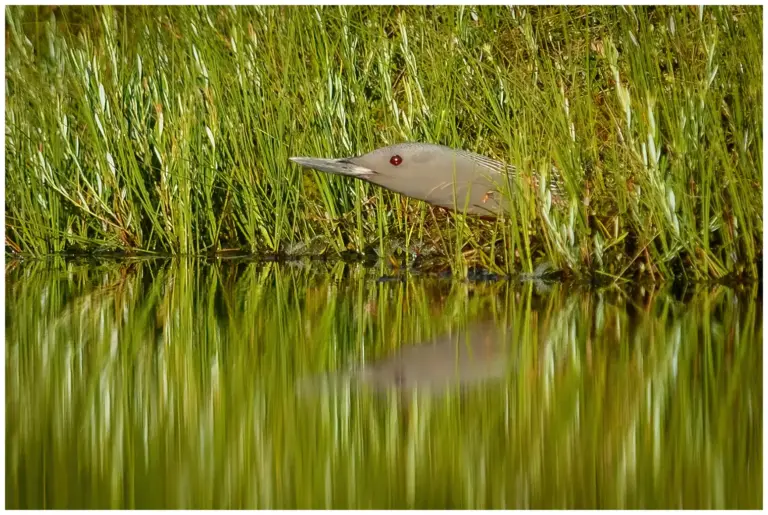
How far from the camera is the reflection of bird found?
3585 millimetres

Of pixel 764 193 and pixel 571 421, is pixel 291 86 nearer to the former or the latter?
pixel 764 193

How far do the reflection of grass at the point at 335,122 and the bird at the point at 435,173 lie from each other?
141 mm

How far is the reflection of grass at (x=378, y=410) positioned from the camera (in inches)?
105

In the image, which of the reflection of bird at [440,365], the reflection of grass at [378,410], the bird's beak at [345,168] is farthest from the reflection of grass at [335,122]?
the reflection of bird at [440,365]

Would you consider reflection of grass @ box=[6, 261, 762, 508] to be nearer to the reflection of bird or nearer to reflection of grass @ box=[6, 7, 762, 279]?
the reflection of bird

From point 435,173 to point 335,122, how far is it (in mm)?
1099

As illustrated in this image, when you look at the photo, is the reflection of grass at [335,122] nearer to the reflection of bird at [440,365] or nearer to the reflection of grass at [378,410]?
the reflection of grass at [378,410]

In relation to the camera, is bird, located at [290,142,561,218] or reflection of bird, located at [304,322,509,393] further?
bird, located at [290,142,561,218]

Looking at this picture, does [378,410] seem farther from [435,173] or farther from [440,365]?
[435,173]

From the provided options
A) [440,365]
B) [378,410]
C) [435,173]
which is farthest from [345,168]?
[378,410]

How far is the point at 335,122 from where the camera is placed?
685 cm

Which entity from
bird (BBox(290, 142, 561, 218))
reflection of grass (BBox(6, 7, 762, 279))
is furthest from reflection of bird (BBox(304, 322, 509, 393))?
bird (BBox(290, 142, 561, 218))

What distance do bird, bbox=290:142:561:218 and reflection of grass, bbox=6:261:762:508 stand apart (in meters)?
0.92

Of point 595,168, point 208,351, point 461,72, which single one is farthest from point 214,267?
point 208,351
